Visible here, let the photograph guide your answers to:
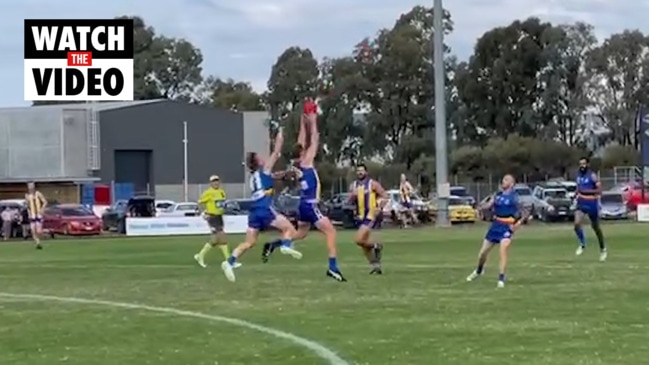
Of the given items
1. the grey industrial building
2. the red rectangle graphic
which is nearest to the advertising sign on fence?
the red rectangle graphic

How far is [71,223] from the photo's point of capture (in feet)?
196

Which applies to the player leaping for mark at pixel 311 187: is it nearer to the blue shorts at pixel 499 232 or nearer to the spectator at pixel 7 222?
the blue shorts at pixel 499 232

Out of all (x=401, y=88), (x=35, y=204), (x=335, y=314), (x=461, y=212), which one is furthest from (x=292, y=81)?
(x=335, y=314)

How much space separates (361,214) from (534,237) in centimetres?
1928

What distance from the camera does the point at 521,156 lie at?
102 meters

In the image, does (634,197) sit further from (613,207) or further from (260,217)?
(260,217)

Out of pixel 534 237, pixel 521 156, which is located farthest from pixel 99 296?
pixel 521 156

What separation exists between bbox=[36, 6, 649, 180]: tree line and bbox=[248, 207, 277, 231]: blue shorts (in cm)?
7791

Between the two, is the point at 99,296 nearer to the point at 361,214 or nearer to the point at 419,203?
the point at 361,214

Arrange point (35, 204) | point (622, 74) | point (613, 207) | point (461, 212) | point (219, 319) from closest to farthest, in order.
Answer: point (219, 319)
point (35, 204)
point (613, 207)
point (461, 212)
point (622, 74)

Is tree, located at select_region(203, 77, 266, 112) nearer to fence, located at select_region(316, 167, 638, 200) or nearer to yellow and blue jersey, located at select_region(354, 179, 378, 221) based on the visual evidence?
fence, located at select_region(316, 167, 638, 200)

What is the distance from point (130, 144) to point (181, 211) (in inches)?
1271

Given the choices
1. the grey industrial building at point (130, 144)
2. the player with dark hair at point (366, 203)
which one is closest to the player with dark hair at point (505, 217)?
the player with dark hair at point (366, 203)

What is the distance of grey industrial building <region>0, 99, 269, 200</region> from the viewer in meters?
89.8
